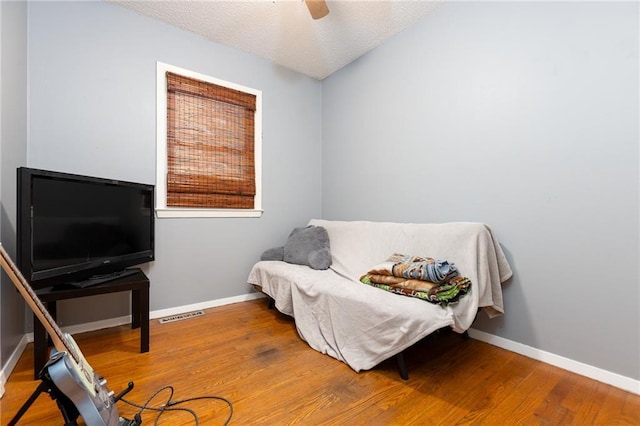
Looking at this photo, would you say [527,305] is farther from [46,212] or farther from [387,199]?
[46,212]

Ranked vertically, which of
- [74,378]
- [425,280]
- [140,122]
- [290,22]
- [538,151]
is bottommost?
[74,378]

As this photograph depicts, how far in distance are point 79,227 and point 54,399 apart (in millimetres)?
1044

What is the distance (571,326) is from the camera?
5.27 feet

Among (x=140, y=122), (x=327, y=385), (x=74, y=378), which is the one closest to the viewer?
(x=74, y=378)

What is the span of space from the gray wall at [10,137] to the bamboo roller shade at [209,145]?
0.86 m

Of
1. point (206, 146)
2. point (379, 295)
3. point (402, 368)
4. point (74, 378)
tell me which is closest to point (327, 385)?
point (402, 368)

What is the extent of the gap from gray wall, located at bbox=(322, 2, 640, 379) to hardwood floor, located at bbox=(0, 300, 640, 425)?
0.30 metres

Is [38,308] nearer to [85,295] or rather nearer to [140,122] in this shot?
[85,295]

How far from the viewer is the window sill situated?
2.39 meters

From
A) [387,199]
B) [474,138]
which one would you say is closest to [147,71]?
[387,199]

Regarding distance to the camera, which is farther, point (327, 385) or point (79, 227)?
point (79, 227)

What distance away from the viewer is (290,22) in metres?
2.38

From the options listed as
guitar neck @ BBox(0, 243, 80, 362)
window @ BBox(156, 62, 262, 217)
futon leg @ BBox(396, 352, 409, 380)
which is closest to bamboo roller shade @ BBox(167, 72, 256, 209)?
window @ BBox(156, 62, 262, 217)

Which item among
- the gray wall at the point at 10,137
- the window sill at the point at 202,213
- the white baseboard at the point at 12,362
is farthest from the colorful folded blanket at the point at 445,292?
the gray wall at the point at 10,137
